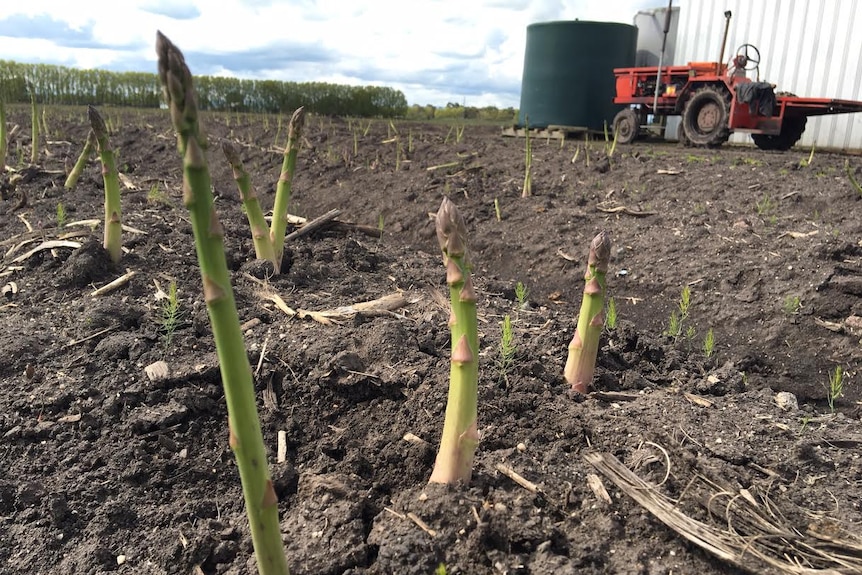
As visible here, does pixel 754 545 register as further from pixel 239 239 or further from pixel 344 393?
pixel 239 239

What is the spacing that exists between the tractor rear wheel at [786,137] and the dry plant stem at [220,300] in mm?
12974

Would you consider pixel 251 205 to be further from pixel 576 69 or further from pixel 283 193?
pixel 576 69

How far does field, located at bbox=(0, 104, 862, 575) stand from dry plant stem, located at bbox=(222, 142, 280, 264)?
0.46ft

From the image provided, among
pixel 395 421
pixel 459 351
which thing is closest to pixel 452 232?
pixel 459 351

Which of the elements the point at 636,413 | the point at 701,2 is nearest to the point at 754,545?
the point at 636,413

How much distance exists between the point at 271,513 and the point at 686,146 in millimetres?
12626

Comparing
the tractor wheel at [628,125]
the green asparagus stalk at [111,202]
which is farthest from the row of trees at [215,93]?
the green asparagus stalk at [111,202]

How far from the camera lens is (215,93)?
26828mm

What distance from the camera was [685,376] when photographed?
294cm

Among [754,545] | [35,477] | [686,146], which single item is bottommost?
[35,477]

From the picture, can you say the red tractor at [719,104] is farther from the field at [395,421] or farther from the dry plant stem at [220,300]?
the dry plant stem at [220,300]

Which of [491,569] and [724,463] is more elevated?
[724,463]

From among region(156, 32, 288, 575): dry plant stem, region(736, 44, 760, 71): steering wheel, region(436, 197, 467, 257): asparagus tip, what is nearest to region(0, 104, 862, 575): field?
region(156, 32, 288, 575): dry plant stem

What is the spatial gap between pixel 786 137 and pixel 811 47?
2.91 metres
